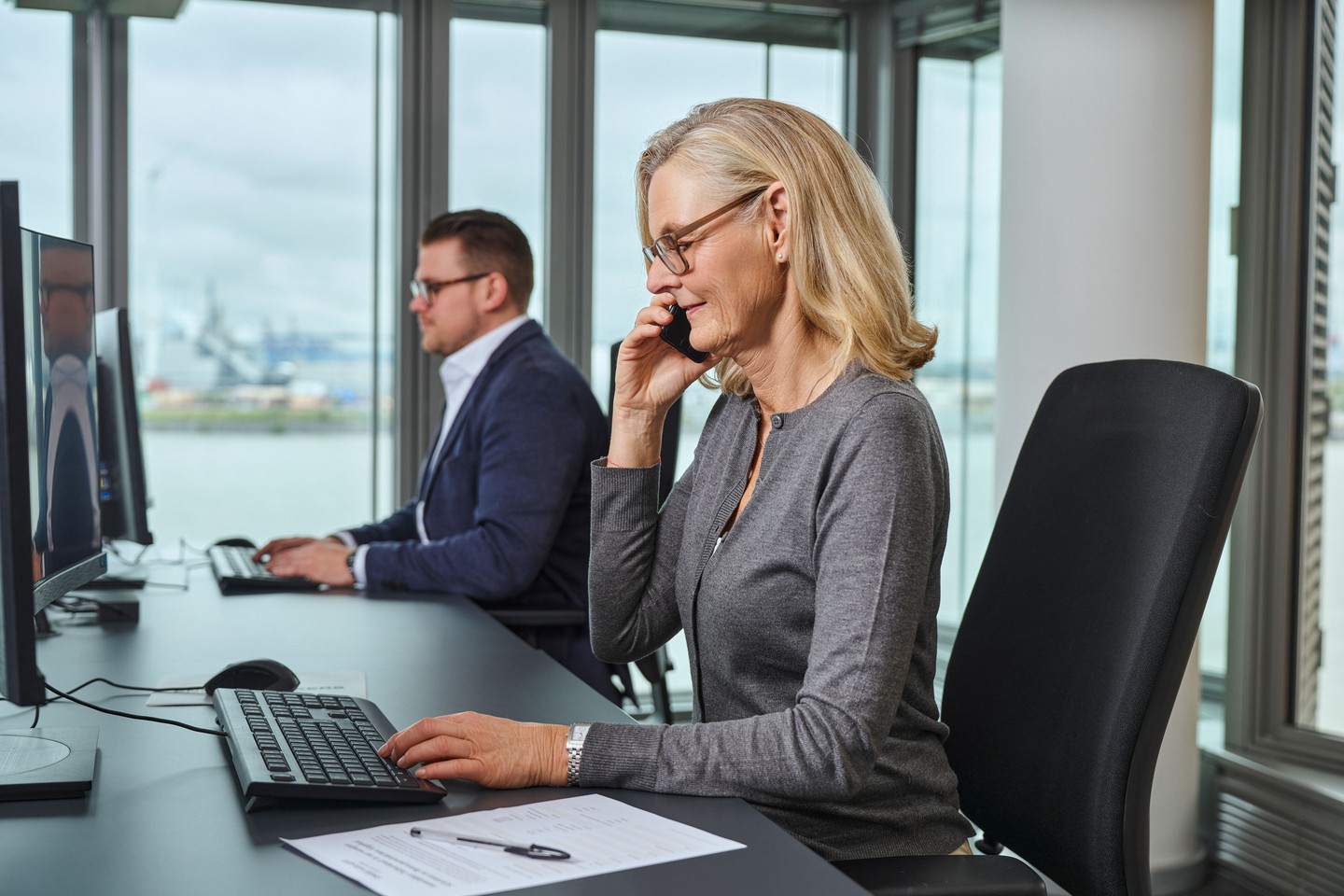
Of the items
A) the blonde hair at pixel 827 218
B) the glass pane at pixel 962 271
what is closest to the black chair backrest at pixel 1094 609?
the blonde hair at pixel 827 218

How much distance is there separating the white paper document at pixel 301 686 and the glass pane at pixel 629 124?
231 centimetres

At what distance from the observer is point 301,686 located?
5.03 feet

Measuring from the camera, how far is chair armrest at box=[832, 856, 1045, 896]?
1.08 meters

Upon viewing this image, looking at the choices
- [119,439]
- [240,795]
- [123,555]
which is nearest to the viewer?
[240,795]

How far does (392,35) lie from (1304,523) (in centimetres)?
285

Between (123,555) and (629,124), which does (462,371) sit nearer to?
(123,555)

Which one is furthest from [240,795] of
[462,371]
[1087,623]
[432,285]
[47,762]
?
[432,285]

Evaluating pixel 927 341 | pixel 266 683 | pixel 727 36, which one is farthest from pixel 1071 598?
pixel 727 36

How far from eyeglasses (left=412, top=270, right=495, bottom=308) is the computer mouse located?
141 cm

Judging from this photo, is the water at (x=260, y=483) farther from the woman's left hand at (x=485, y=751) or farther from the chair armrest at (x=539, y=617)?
the woman's left hand at (x=485, y=751)

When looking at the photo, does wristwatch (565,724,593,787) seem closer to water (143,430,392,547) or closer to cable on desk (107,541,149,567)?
cable on desk (107,541,149,567)

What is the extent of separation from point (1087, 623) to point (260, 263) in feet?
9.87

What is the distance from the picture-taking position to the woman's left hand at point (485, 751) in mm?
1105

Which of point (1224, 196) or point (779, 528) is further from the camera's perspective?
point (1224, 196)
